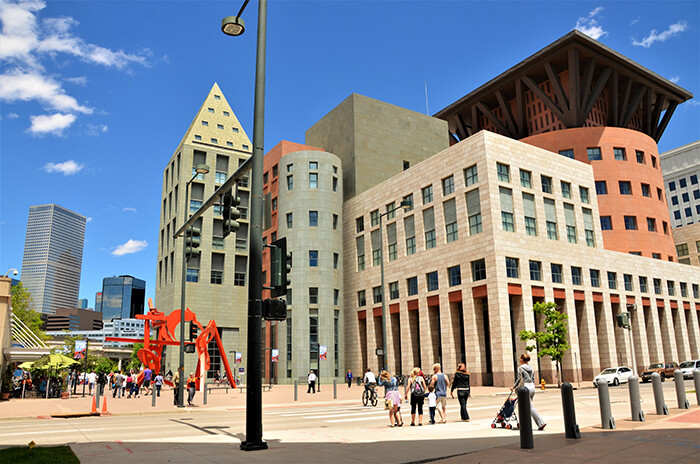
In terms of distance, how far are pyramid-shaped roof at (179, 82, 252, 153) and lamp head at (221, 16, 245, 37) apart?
64.9 metres

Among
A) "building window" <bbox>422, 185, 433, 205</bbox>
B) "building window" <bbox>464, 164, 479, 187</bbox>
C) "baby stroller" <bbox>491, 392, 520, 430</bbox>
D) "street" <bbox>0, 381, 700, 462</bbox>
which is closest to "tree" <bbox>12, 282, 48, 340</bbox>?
"building window" <bbox>422, 185, 433, 205</bbox>

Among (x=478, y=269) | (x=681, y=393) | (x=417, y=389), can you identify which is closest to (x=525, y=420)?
(x=417, y=389)

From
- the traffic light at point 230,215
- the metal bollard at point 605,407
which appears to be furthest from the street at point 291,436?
the traffic light at point 230,215

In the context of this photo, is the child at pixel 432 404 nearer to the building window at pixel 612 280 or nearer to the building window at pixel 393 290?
the building window at pixel 393 290

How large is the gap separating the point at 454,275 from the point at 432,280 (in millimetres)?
3047

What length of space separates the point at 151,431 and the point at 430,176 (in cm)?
4249

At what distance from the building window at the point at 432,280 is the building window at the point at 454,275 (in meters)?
1.90

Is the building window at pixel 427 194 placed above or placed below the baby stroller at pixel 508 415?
above

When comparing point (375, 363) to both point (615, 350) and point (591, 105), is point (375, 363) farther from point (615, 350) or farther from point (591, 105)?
point (591, 105)

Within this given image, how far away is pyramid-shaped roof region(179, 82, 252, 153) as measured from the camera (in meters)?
77.5

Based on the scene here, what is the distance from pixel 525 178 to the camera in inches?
2007

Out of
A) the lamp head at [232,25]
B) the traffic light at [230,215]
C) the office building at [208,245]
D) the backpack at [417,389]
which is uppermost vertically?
the office building at [208,245]

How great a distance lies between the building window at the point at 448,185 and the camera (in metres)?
51.8

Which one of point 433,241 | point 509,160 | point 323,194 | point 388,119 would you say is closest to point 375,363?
point 433,241
